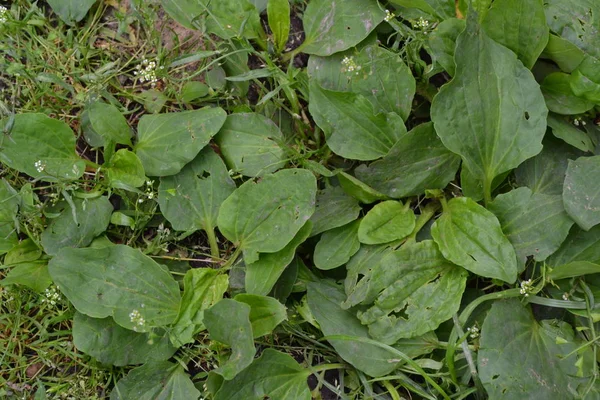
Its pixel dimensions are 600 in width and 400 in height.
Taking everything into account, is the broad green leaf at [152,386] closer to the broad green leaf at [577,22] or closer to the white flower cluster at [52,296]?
the white flower cluster at [52,296]

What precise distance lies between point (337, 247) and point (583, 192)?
1033 mm

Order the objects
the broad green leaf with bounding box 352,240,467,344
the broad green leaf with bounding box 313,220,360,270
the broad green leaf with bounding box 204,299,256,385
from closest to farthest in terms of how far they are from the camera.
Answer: the broad green leaf with bounding box 204,299,256,385
the broad green leaf with bounding box 352,240,467,344
the broad green leaf with bounding box 313,220,360,270

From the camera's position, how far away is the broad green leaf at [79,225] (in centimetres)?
302

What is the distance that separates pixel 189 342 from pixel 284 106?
1144mm

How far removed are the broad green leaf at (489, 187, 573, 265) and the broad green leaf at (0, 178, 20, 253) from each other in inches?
81.1

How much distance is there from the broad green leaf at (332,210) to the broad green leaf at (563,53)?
1079 millimetres

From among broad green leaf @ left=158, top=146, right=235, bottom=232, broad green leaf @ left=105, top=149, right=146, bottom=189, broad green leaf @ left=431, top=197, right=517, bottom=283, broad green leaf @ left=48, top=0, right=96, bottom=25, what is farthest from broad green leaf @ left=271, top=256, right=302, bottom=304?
broad green leaf @ left=48, top=0, right=96, bottom=25

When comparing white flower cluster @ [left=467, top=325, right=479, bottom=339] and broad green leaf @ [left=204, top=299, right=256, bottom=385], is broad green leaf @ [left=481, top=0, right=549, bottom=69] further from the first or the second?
broad green leaf @ [left=204, top=299, right=256, bottom=385]

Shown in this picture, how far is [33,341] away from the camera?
307 centimetres

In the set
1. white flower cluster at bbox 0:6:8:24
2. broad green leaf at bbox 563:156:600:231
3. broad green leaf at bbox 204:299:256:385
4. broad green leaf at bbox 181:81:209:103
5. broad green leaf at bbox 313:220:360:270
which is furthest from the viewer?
broad green leaf at bbox 181:81:209:103

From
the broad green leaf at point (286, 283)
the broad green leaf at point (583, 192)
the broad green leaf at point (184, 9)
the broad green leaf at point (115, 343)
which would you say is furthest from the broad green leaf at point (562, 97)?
the broad green leaf at point (115, 343)

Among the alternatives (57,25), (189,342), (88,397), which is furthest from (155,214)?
(57,25)

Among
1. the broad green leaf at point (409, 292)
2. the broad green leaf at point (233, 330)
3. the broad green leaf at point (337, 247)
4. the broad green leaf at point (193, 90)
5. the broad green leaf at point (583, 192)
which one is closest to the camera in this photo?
the broad green leaf at point (233, 330)

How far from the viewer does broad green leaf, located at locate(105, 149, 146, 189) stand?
9.88ft
